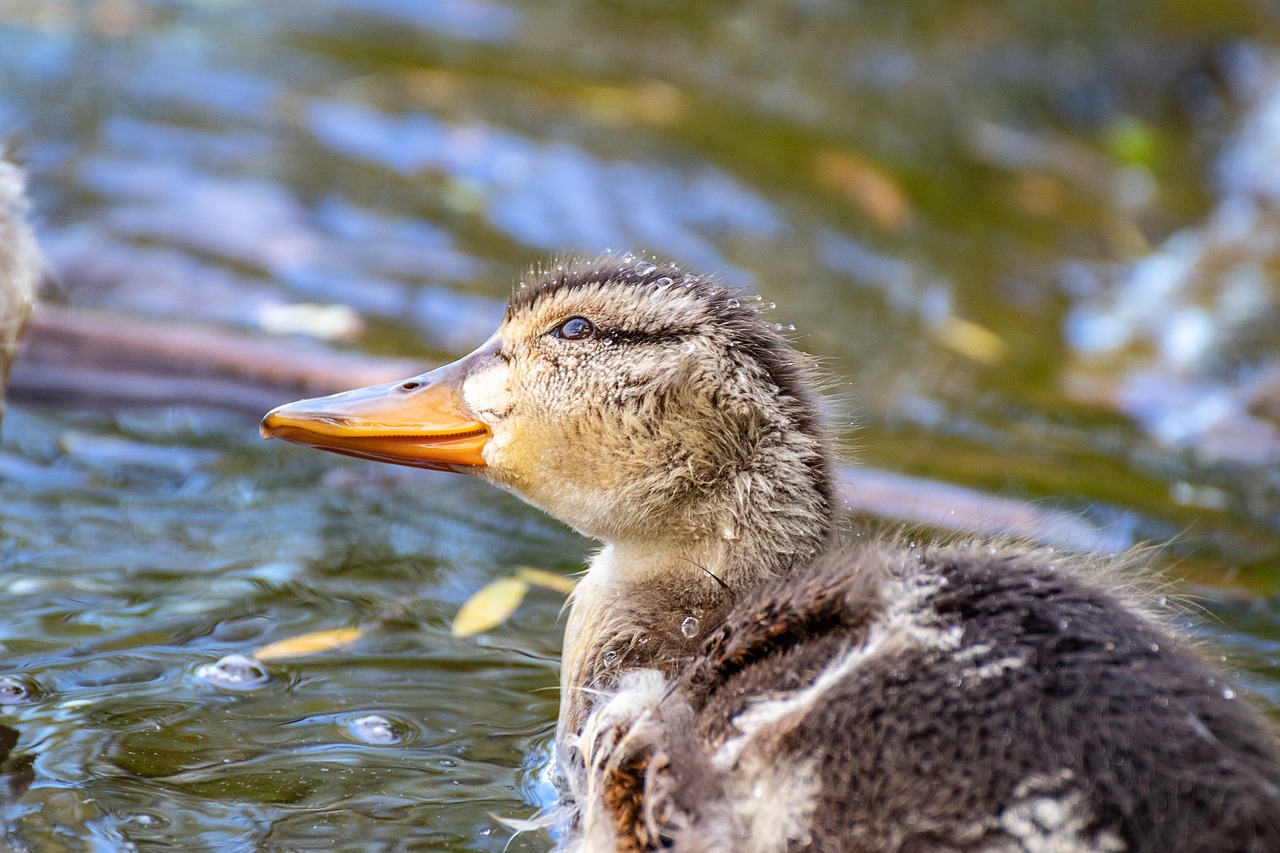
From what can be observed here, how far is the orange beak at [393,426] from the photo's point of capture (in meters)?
4.26

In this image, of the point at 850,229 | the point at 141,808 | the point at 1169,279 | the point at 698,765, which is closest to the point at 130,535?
the point at 141,808

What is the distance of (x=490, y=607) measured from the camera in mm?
5277

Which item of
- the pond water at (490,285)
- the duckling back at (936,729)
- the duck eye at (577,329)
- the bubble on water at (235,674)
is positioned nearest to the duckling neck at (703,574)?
the duckling back at (936,729)

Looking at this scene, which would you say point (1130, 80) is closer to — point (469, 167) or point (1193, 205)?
A: point (1193, 205)

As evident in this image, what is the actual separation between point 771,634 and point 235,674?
180 centimetres

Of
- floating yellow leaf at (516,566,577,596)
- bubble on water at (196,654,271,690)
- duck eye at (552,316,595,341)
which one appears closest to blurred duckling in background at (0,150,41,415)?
bubble on water at (196,654,271,690)

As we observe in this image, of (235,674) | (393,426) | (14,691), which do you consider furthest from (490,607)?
(14,691)

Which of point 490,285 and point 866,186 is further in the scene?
point 866,186

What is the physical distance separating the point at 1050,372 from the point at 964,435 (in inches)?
58.1

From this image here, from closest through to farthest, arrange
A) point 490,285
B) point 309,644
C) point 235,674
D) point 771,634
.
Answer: point 771,634 < point 235,674 < point 309,644 < point 490,285

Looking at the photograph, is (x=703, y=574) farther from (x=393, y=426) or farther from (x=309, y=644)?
(x=309, y=644)

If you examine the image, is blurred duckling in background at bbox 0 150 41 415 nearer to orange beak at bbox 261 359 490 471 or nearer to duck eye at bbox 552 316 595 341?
orange beak at bbox 261 359 490 471

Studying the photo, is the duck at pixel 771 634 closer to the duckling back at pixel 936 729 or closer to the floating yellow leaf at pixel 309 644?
the duckling back at pixel 936 729

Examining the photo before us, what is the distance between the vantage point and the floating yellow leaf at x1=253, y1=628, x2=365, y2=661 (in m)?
4.69
